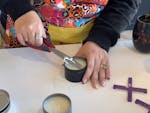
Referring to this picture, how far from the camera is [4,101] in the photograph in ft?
2.24

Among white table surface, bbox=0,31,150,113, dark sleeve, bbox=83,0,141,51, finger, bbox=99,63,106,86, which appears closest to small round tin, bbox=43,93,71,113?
white table surface, bbox=0,31,150,113

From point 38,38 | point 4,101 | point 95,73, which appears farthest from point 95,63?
point 4,101

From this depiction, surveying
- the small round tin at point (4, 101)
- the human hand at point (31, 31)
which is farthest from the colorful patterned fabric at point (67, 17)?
the small round tin at point (4, 101)

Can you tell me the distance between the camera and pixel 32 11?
875mm

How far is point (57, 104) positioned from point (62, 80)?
0.46 ft

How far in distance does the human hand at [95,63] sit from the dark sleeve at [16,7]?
212 millimetres

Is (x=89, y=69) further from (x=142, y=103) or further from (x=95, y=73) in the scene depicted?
(x=142, y=103)

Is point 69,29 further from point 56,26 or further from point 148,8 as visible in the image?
point 148,8

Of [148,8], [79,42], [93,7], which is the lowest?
[148,8]

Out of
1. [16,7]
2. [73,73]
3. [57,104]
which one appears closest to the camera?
[57,104]

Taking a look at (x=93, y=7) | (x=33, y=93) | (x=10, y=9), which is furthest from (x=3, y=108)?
(x=93, y=7)

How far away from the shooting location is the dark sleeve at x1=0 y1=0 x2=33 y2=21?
2.94ft

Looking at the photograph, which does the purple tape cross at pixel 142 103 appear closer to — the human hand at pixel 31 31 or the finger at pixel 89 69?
the finger at pixel 89 69

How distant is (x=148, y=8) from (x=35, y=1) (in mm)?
1224
